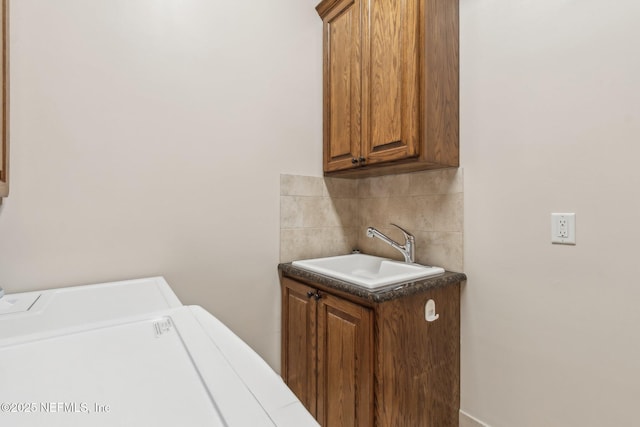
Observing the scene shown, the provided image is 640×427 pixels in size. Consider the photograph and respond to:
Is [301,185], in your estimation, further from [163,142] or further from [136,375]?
[136,375]

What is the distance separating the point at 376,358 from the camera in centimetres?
115

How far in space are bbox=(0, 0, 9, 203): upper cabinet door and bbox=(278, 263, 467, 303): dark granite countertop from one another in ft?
3.84

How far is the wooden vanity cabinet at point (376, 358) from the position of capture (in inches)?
45.5

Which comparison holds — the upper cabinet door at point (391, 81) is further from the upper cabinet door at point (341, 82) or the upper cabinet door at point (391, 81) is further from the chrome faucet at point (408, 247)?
the chrome faucet at point (408, 247)

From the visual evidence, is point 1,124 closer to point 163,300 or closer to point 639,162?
point 163,300

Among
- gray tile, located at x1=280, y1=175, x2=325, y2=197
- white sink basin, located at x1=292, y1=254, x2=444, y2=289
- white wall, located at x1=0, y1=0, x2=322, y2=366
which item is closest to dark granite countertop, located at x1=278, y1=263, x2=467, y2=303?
white sink basin, located at x1=292, y1=254, x2=444, y2=289

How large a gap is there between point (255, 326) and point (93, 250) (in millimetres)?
861

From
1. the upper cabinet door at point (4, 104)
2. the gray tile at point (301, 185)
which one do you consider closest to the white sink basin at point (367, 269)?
the gray tile at point (301, 185)

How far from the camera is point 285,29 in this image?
175 cm

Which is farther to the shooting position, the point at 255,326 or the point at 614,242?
the point at 255,326

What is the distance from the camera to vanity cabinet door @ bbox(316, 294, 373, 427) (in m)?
1.17

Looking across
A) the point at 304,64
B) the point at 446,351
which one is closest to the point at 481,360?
the point at 446,351

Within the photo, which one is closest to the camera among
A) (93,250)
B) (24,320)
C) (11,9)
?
(24,320)

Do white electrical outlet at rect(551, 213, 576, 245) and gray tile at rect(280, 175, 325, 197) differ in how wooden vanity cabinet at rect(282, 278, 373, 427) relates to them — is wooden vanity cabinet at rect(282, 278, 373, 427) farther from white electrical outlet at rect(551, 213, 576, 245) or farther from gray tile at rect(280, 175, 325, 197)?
white electrical outlet at rect(551, 213, 576, 245)
